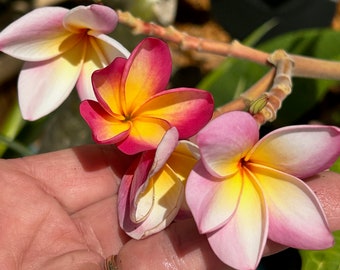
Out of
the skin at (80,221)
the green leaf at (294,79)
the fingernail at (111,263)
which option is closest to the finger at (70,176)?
the skin at (80,221)

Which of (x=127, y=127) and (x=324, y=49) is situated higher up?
(x=127, y=127)

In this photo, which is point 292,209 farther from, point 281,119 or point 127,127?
point 281,119

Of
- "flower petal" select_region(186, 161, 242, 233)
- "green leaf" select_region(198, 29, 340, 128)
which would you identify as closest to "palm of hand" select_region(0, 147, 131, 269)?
"flower petal" select_region(186, 161, 242, 233)

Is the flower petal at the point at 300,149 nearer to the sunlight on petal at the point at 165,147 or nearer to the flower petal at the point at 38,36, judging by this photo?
the sunlight on petal at the point at 165,147

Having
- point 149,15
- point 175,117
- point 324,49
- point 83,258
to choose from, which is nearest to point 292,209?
point 175,117

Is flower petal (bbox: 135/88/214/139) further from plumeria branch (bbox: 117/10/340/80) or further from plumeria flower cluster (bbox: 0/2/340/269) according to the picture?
plumeria branch (bbox: 117/10/340/80)

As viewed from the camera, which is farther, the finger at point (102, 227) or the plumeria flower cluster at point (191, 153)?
the finger at point (102, 227)
